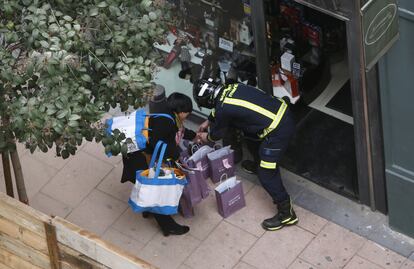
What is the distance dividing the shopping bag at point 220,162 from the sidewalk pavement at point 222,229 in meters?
0.22

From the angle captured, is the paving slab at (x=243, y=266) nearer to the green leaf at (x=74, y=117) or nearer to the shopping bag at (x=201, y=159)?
the shopping bag at (x=201, y=159)

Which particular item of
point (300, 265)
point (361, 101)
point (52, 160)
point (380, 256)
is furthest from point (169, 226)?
point (361, 101)

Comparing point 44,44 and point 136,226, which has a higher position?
point 44,44

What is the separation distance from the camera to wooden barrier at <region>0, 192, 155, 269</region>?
6.37 metres

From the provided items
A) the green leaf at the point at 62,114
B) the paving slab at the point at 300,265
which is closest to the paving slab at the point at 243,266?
the paving slab at the point at 300,265

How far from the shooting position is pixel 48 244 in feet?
22.5

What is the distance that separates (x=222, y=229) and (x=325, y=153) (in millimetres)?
1408

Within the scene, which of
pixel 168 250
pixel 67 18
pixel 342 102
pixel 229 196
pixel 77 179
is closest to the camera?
pixel 67 18

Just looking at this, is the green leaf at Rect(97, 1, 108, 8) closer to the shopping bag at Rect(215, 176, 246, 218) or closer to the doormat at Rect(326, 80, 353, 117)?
the shopping bag at Rect(215, 176, 246, 218)

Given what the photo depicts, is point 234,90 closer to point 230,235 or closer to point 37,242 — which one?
point 230,235

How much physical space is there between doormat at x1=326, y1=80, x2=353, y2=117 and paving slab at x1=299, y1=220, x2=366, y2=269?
5.10 ft

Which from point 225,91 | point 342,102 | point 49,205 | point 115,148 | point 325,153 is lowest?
point 49,205

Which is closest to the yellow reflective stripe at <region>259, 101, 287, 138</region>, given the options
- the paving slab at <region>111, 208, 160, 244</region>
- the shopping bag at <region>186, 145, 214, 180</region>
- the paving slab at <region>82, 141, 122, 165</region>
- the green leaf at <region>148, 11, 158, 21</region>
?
the shopping bag at <region>186, 145, 214, 180</region>

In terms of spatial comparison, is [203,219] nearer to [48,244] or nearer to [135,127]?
[135,127]
